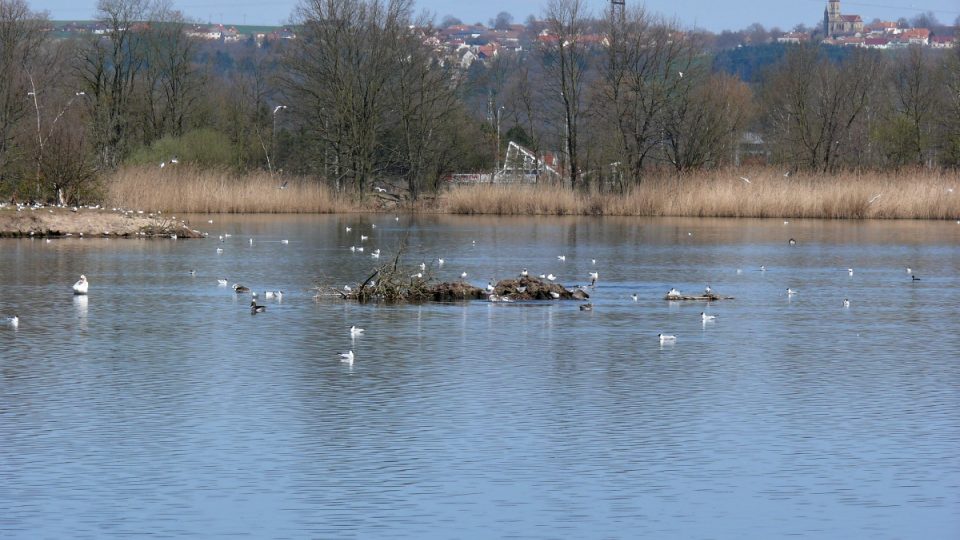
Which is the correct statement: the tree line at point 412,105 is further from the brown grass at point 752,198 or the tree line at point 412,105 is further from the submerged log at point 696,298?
the submerged log at point 696,298

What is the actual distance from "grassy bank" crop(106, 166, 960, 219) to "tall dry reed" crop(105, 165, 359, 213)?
35mm

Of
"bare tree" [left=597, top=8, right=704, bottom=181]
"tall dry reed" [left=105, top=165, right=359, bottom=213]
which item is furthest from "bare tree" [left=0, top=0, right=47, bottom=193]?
"bare tree" [left=597, top=8, right=704, bottom=181]

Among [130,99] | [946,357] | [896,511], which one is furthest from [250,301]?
[130,99]

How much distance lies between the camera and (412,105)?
2328 inches

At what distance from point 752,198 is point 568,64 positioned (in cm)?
1587

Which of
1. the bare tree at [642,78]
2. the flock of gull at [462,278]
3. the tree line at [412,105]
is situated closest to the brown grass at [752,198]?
the tree line at [412,105]

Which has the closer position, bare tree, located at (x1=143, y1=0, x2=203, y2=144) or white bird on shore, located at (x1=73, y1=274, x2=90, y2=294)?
white bird on shore, located at (x1=73, y1=274, x2=90, y2=294)

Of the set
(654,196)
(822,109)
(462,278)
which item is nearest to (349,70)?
(654,196)

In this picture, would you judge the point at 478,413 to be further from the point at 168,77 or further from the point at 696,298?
the point at 168,77

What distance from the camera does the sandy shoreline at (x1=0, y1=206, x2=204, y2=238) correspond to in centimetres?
3550

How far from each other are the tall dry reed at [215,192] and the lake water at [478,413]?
921 inches

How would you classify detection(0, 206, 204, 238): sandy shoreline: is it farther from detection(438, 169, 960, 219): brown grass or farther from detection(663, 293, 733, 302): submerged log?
detection(438, 169, 960, 219): brown grass

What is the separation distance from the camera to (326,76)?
5766cm

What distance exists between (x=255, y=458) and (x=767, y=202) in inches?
1563
